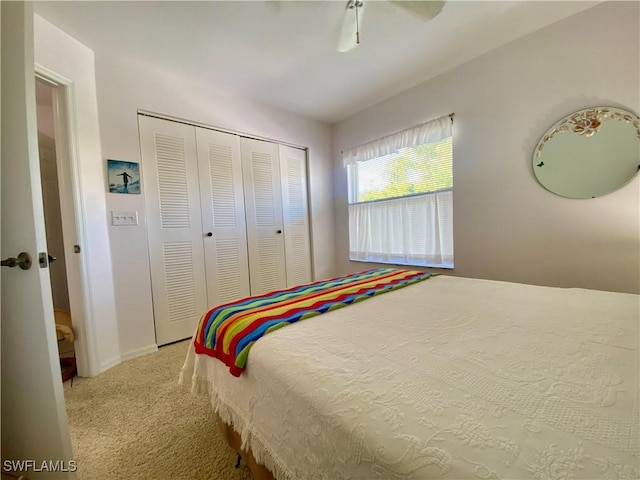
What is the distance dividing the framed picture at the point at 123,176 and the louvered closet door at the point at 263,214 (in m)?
0.98

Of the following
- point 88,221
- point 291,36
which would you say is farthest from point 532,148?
point 88,221

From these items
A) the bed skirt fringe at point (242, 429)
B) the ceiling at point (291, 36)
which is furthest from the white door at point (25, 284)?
the ceiling at point (291, 36)

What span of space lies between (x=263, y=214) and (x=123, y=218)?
1.29m

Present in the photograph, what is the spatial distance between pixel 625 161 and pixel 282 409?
2499 millimetres

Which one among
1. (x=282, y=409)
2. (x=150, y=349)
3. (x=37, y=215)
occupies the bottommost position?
(x=150, y=349)

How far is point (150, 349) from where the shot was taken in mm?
2182

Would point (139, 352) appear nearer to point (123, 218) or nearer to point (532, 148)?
point (123, 218)

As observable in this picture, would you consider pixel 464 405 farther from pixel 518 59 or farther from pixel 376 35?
pixel 518 59

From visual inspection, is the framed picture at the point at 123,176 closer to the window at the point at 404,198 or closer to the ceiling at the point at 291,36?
the ceiling at the point at 291,36

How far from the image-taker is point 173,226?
235cm

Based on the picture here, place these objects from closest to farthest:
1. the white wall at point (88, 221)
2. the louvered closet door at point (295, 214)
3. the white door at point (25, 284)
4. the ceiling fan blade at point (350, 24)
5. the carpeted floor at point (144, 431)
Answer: the white door at point (25, 284) < the carpeted floor at point (144, 431) < the ceiling fan blade at point (350, 24) < the white wall at point (88, 221) < the louvered closet door at point (295, 214)

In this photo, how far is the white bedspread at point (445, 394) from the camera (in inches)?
17.8

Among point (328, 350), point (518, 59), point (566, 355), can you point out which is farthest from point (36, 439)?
point (518, 59)

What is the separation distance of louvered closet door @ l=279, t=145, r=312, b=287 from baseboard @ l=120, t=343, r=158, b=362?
4.91 ft
